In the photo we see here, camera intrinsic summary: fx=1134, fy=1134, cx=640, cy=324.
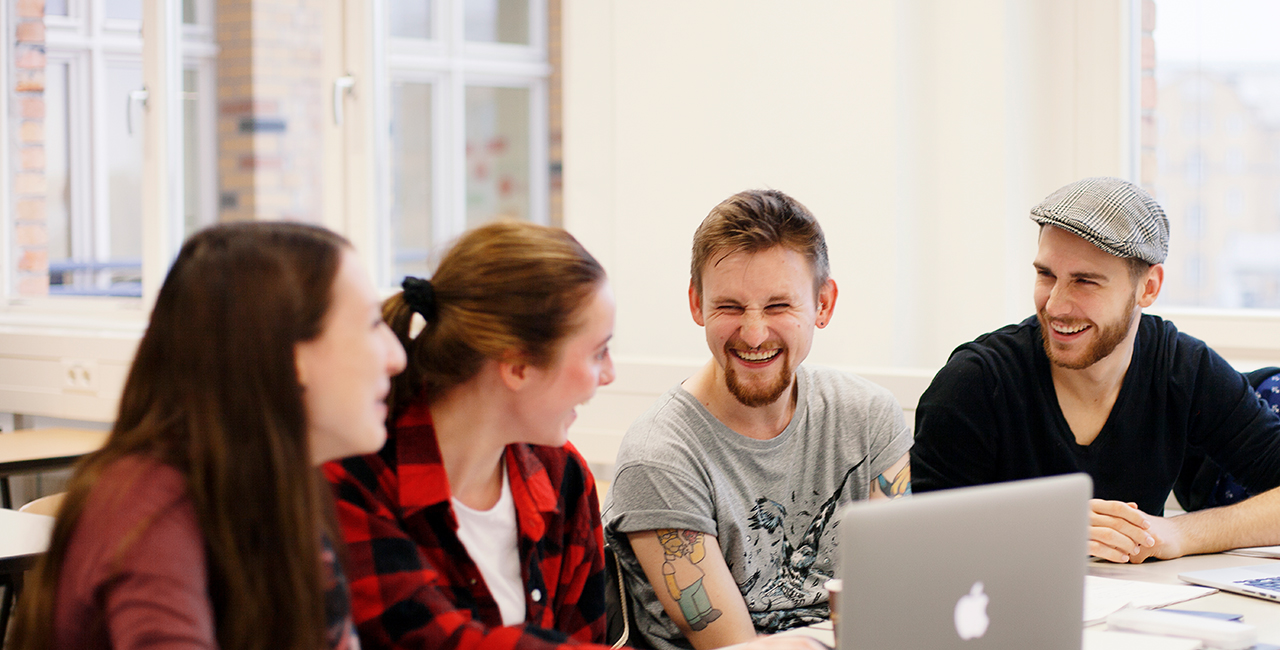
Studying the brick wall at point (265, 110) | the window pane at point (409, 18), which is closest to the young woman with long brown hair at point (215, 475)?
the window pane at point (409, 18)

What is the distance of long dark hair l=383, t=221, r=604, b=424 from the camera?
1.37 metres

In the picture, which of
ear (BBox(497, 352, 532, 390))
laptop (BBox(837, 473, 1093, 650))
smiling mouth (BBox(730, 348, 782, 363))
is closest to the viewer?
laptop (BBox(837, 473, 1093, 650))

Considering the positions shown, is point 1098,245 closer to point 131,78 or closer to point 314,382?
point 314,382

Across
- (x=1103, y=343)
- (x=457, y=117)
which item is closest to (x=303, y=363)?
(x=1103, y=343)

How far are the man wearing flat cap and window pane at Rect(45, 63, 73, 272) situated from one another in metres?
4.11

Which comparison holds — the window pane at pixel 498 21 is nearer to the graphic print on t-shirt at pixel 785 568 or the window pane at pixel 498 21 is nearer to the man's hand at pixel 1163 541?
the graphic print on t-shirt at pixel 785 568

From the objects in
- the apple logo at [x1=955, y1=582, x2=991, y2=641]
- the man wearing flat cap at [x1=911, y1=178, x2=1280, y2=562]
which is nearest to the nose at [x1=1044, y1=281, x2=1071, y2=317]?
the man wearing flat cap at [x1=911, y1=178, x2=1280, y2=562]

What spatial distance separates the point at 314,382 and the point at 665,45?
224 cm

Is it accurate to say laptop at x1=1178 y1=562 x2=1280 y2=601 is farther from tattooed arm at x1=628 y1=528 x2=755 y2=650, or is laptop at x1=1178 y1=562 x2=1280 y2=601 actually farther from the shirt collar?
the shirt collar

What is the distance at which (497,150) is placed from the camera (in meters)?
4.36

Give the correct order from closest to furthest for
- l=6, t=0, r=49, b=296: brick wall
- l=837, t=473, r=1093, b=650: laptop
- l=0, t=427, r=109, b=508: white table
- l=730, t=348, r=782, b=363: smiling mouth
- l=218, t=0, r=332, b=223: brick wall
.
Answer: l=837, t=473, r=1093, b=650: laptop < l=730, t=348, r=782, b=363: smiling mouth < l=0, t=427, r=109, b=508: white table < l=6, t=0, r=49, b=296: brick wall < l=218, t=0, r=332, b=223: brick wall

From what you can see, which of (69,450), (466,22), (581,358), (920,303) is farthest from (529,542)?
(466,22)

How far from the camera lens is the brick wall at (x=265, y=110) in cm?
598

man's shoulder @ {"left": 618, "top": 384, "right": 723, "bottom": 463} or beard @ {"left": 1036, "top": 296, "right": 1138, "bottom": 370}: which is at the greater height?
beard @ {"left": 1036, "top": 296, "right": 1138, "bottom": 370}
